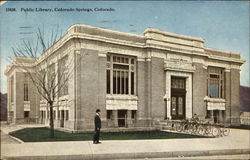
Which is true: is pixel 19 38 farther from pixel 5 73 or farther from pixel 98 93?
pixel 98 93

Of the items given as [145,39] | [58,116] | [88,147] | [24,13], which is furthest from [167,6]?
[58,116]

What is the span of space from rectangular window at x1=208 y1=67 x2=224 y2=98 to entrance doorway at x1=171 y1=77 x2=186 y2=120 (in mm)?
2167

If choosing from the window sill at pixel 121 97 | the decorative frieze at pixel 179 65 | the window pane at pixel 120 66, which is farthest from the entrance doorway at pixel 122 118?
the decorative frieze at pixel 179 65

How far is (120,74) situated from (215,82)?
8.35 meters

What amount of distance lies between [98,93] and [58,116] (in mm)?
3641

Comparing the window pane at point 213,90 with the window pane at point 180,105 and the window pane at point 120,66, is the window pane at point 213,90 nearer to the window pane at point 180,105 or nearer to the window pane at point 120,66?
the window pane at point 180,105

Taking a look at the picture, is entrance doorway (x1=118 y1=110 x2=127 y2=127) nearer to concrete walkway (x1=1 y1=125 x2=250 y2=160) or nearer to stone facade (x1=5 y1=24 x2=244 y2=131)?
stone facade (x1=5 y1=24 x2=244 y2=131)

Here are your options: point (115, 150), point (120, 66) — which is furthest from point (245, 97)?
point (120, 66)

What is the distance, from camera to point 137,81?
65.6ft

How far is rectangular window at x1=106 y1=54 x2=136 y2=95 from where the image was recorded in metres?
18.8

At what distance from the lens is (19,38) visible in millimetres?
10617

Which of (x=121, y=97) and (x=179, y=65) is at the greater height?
(x=179, y=65)

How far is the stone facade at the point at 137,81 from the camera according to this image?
16750 millimetres

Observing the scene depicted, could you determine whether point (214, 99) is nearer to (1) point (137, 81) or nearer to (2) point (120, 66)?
(1) point (137, 81)
